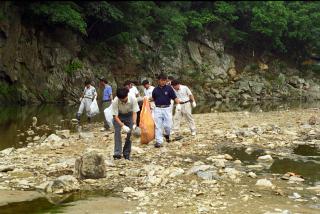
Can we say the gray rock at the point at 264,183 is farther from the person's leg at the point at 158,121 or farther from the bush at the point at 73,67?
the bush at the point at 73,67

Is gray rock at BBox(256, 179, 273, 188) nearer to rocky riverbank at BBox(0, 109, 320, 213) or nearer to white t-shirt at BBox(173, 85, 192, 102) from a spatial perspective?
rocky riverbank at BBox(0, 109, 320, 213)

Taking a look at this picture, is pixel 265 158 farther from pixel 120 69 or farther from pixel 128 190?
pixel 120 69

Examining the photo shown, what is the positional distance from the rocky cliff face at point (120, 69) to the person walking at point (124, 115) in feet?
72.3

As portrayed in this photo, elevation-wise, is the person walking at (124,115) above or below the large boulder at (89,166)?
above

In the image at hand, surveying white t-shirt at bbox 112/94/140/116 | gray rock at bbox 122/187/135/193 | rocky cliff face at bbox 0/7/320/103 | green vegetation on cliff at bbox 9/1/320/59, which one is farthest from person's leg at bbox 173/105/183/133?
rocky cliff face at bbox 0/7/320/103

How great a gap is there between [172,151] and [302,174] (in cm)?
339

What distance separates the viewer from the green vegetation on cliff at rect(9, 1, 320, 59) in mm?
32844

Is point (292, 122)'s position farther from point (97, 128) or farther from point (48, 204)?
point (48, 204)

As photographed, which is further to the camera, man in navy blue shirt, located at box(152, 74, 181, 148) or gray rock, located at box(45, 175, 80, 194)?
man in navy blue shirt, located at box(152, 74, 181, 148)

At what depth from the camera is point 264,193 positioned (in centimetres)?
796

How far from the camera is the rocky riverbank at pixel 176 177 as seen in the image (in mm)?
7340

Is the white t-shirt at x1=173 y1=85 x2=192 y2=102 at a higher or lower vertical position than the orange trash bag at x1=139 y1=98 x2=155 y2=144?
higher

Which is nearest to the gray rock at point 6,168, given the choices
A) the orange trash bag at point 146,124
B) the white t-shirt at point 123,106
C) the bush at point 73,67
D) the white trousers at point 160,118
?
the white t-shirt at point 123,106

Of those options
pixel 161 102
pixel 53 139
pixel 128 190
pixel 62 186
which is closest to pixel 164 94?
pixel 161 102
